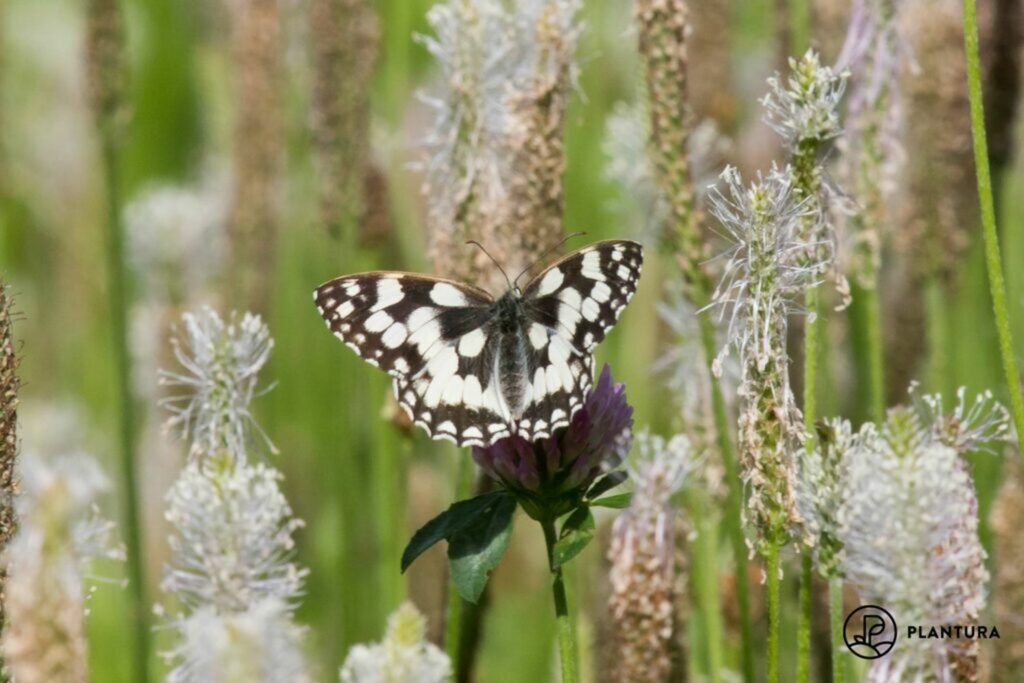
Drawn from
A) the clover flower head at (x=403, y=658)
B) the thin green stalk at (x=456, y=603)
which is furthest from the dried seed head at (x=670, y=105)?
the clover flower head at (x=403, y=658)

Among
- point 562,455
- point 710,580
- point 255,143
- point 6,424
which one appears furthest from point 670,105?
point 255,143

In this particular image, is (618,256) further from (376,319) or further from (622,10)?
(622,10)

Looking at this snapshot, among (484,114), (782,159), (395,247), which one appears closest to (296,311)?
(395,247)

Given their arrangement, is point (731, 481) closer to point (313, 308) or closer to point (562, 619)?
point (562, 619)

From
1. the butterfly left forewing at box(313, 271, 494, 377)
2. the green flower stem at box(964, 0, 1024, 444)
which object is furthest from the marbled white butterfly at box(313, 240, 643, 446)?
the green flower stem at box(964, 0, 1024, 444)

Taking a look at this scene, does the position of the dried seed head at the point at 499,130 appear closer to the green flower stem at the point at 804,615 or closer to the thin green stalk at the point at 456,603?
the thin green stalk at the point at 456,603

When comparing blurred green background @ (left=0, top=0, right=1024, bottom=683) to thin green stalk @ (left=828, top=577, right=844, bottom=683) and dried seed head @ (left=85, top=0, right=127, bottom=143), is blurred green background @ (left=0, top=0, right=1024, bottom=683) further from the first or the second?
thin green stalk @ (left=828, top=577, right=844, bottom=683)
